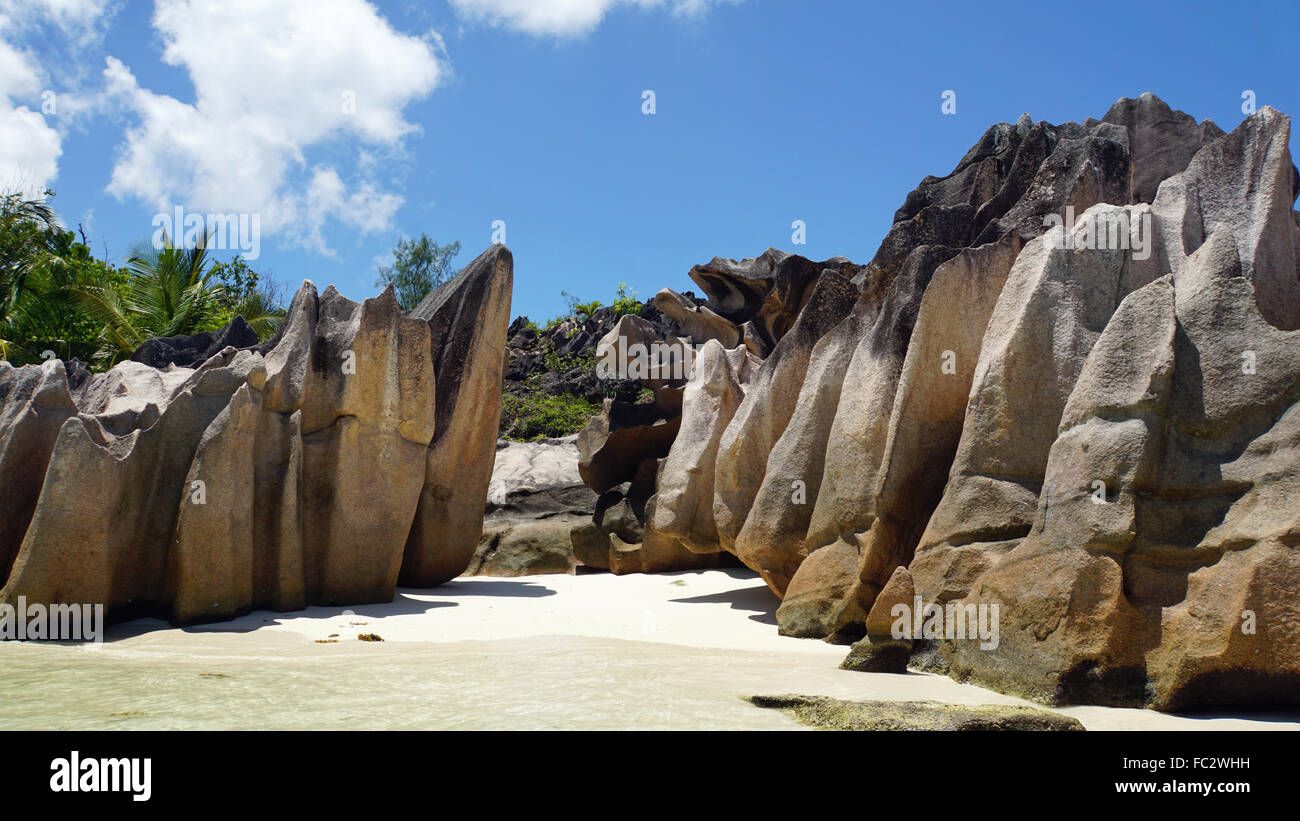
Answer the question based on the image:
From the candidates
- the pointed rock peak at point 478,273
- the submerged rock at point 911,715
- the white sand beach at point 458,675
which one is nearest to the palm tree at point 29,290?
the pointed rock peak at point 478,273

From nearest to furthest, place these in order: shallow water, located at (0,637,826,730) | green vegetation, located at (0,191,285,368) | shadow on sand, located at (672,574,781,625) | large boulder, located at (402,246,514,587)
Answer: shallow water, located at (0,637,826,730)
shadow on sand, located at (672,574,781,625)
large boulder, located at (402,246,514,587)
green vegetation, located at (0,191,285,368)

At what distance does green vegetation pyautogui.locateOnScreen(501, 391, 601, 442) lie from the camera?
22.7 meters

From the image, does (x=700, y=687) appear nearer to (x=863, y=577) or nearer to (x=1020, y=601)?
(x=1020, y=601)

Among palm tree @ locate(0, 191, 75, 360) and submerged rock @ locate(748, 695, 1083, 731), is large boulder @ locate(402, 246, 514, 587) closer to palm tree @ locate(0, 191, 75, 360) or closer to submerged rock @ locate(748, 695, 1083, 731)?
submerged rock @ locate(748, 695, 1083, 731)

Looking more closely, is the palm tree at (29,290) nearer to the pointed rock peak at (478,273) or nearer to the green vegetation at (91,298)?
the green vegetation at (91,298)

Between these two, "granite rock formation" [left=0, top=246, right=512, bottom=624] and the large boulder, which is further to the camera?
the large boulder

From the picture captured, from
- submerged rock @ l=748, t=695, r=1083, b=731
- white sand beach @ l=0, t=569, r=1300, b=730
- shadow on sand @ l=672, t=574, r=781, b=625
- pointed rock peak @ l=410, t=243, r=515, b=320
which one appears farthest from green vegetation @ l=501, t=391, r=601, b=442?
submerged rock @ l=748, t=695, r=1083, b=731

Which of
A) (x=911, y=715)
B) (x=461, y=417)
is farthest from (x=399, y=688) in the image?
(x=461, y=417)

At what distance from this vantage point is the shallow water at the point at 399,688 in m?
3.80

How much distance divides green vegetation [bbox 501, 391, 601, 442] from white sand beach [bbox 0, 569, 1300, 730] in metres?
13.9

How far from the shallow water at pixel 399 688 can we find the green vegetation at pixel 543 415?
16.0 metres

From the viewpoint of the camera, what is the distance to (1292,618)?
3695 millimetres

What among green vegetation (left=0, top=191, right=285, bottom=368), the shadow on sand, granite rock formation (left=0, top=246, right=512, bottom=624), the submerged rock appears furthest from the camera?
green vegetation (left=0, top=191, right=285, bottom=368)
